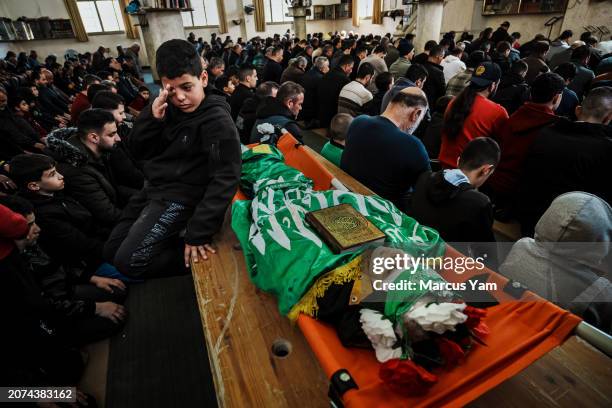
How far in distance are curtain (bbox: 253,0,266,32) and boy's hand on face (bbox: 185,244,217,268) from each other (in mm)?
18982

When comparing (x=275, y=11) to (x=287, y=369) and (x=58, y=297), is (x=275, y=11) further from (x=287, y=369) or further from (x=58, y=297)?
(x=287, y=369)

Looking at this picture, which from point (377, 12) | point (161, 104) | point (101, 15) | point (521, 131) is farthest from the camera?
point (377, 12)

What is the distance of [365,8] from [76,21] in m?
14.6

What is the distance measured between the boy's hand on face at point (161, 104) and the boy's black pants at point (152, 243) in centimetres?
52

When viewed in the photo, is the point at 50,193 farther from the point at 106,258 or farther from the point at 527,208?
the point at 527,208

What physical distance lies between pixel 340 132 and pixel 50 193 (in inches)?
95.8

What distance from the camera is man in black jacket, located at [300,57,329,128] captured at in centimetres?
580

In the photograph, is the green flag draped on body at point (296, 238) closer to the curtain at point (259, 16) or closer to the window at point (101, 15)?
the window at point (101, 15)

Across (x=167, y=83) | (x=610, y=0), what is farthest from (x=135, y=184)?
(x=610, y=0)

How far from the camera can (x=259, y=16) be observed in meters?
17.4

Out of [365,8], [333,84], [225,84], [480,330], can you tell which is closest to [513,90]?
[333,84]

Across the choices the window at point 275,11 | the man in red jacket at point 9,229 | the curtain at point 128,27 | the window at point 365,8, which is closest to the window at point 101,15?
the curtain at point 128,27

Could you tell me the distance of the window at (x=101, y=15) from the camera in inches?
562

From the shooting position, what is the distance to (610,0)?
8.37m
